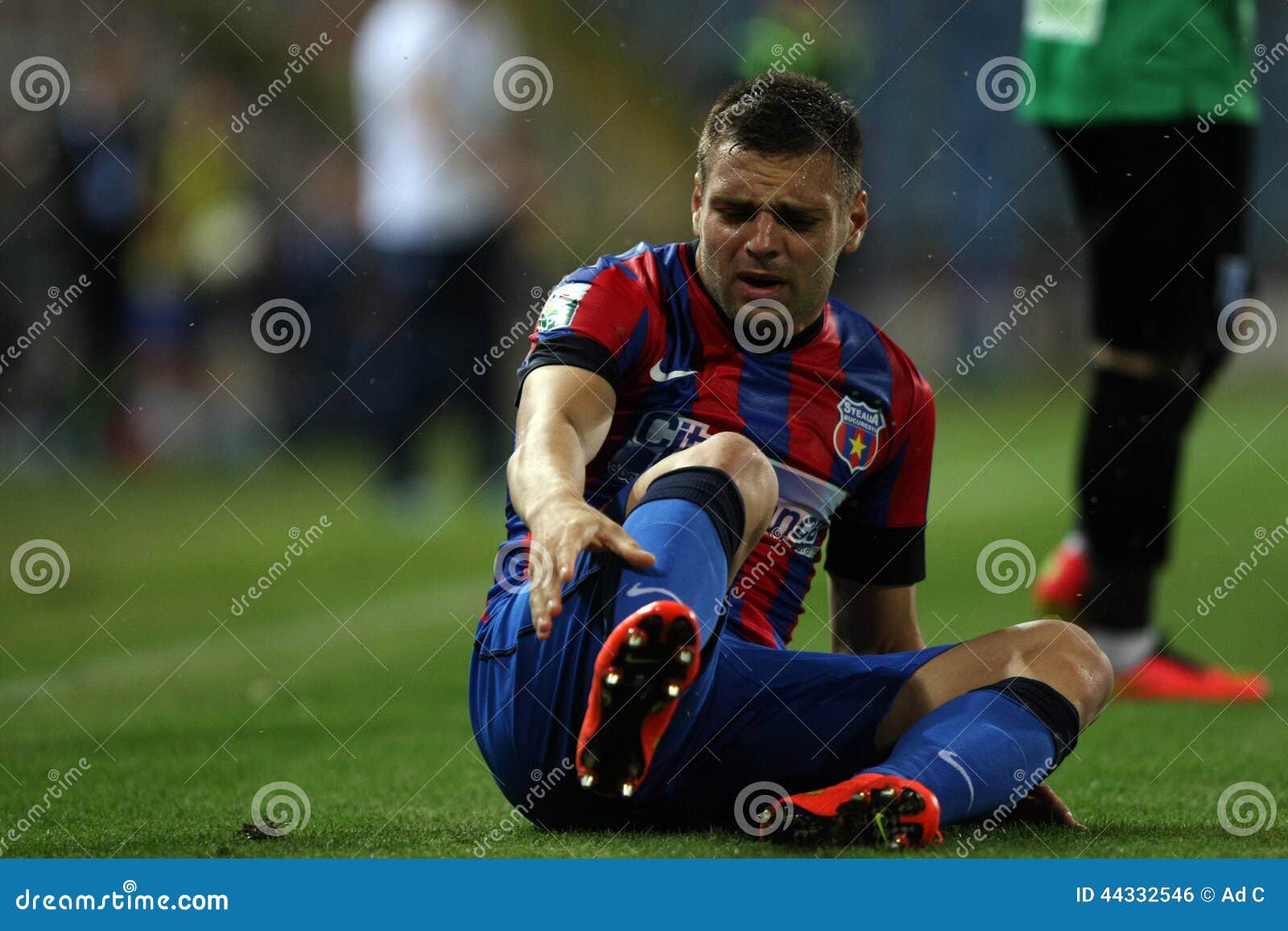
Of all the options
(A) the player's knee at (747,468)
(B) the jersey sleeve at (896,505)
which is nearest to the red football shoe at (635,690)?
(A) the player's knee at (747,468)

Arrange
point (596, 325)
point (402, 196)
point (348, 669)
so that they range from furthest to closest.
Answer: point (402, 196) < point (348, 669) < point (596, 325)

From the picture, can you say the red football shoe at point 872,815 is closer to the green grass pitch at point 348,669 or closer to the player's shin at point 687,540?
the green grass pitch at point 348,669

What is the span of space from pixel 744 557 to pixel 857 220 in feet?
2.65

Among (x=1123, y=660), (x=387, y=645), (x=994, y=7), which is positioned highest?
(x=994, y=7)

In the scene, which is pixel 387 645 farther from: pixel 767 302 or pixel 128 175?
pixel 128 175

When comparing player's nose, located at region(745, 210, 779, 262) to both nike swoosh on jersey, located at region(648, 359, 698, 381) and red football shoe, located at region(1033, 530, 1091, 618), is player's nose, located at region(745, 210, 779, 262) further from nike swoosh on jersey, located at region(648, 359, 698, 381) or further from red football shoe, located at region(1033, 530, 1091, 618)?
red football shoe, located at region(1033, 530, 1091, 618)

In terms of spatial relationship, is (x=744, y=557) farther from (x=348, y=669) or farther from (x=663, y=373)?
(x=348, y=669)

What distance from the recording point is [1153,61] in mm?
4793

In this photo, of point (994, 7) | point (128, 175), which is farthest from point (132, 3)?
point (994, 7)

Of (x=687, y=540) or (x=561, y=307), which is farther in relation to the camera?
(x=561, y=307)

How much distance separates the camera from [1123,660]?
4.75m

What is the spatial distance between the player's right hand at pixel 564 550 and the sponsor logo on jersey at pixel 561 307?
0.53m

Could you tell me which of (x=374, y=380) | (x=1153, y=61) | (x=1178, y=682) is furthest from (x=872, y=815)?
(x=374, y=380)

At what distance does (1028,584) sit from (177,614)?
348 cm
